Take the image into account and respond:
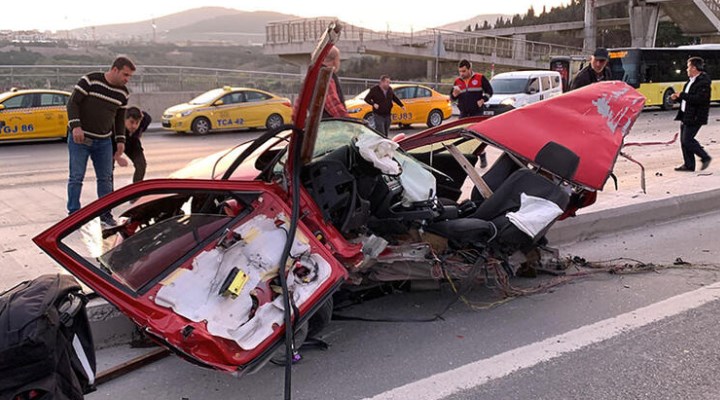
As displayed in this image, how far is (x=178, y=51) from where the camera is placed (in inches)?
3150

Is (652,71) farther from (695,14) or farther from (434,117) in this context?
(695,14)

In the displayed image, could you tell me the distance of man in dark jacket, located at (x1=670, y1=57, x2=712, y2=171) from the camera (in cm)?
856

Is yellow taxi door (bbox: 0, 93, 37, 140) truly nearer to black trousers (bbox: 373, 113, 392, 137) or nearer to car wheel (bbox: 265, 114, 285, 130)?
car wheel (bbox: 265, 114, 285, 130)

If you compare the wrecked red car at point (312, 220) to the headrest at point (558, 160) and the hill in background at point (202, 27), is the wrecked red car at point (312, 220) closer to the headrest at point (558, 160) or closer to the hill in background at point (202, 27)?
the headrest at point (558, 160)

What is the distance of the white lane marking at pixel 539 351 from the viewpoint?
310 centimetres

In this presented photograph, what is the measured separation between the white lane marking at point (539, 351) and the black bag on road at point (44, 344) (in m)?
1.41

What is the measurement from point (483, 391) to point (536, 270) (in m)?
1.92

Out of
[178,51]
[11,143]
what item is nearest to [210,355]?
[11,143]

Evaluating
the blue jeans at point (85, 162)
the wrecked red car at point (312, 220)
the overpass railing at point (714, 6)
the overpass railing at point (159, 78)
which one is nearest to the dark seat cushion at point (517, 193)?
the wrecked red car at point (312, 220)

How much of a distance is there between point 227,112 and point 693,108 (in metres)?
12.3

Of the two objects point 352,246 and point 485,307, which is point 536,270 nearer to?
point 485,307

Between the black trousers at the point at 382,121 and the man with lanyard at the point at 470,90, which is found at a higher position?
the man with lanyard at the point at 470,90

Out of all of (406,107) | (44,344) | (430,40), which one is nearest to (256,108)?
(406,107)

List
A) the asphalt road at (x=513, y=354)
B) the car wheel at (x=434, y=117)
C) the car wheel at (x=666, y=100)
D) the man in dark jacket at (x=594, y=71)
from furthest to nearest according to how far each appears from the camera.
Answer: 1. the car wheel at (x=666, y=100)
2. the car wheel at (x=434, y=117)
3. the man in dark jacket at (x=594, y=71)
4. the asphalt road at (x=513, y=354)
